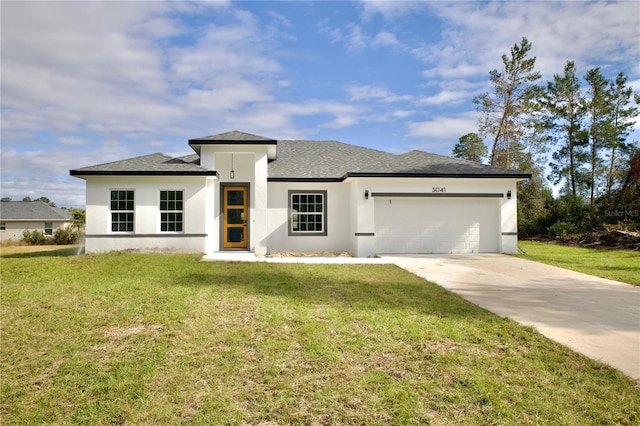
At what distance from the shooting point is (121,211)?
1402cm

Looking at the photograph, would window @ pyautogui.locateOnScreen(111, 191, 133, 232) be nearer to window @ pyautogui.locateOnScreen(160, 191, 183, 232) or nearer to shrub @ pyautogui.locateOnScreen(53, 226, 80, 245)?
window @ pyautogui.locateOnScreen(160, 191, 183, 232)

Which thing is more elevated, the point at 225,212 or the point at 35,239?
the point at 225,212

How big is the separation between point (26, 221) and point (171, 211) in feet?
105

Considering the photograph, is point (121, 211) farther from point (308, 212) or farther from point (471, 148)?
point (471, 148)

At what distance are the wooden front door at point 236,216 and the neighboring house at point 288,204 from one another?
4 centimetres

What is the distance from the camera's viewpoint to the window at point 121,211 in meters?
14.0

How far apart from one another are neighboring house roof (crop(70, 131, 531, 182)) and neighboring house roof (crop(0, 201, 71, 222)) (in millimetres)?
29112

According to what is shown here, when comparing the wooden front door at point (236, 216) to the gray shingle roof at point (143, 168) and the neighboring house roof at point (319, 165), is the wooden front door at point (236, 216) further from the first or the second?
the gray shingle roof at point (143, 168)

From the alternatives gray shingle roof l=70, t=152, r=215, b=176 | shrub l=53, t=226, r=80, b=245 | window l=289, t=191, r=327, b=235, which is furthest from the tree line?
shrub l=53, t=226, r=80, b=245

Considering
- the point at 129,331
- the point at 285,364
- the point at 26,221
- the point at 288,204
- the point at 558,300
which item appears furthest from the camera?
the point at 26,221

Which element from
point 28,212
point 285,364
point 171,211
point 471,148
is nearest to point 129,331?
point 285,364

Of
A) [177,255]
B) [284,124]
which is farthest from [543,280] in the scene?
[284,124]

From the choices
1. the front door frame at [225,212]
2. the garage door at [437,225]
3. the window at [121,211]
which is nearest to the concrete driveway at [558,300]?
the garage door at [437,225]

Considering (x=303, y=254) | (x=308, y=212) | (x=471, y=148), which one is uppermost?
(x=471, y=148)
